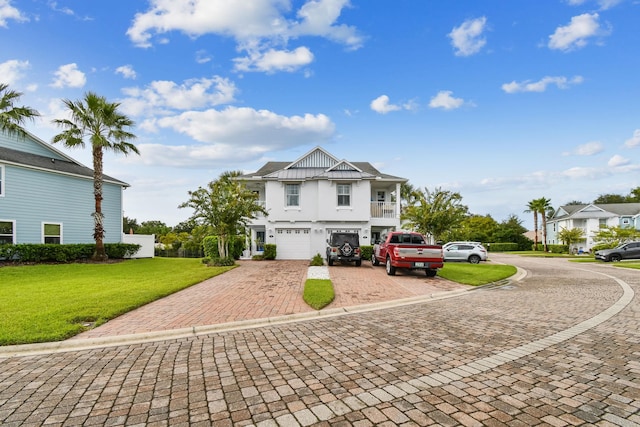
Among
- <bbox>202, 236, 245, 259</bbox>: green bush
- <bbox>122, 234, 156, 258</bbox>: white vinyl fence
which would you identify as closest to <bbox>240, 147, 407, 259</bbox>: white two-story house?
<bbox>202, 236, 245, 259</bbox>: green bush

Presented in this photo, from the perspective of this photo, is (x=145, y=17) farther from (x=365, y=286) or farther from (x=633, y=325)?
(x=633, y=325)

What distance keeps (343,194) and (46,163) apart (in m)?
19.2

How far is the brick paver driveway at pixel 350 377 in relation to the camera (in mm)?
3377

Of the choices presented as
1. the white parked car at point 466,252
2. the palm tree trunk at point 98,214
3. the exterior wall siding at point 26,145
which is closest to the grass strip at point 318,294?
the palm tree trunk at point 98,214

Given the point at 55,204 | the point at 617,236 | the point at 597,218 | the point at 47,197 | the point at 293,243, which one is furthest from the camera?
the point at 597,218

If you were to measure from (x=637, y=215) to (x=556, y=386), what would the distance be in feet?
203

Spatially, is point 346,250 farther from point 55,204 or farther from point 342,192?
point 55,204

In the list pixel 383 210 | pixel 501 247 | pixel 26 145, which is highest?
pixel 26 145

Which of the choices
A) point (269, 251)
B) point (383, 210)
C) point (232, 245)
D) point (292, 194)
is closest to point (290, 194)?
point (292, 194)

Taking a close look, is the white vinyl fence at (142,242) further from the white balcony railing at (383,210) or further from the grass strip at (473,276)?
the grass strip at (473,276)

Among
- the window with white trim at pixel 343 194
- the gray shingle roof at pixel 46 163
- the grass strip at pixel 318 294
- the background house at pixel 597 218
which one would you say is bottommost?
the grass strip at pixel 318 294

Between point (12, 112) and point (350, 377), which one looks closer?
point (350, 377)

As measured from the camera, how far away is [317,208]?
25.2 meters

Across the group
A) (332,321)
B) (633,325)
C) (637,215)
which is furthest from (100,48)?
(637,215)
